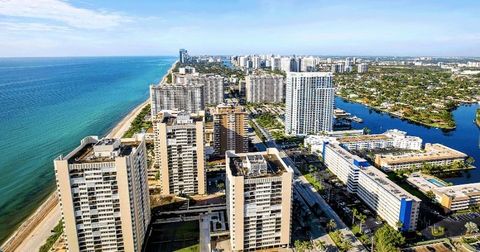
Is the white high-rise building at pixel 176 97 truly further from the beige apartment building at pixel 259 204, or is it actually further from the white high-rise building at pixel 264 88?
the beige apartment building at pixel 259 204

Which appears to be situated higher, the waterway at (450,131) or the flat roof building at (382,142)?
the flat roof building at (382,142)

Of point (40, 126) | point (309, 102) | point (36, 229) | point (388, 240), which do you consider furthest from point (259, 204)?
point (40, 126)

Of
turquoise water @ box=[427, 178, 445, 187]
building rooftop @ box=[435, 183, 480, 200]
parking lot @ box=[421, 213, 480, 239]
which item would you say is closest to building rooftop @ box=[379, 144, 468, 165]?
turquoise water @ box=[427, 178, 445, 187]

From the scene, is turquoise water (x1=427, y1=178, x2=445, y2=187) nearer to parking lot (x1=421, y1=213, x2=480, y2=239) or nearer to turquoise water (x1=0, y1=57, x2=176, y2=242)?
parking lot (x1=421, y1=213, x2=480, y2=239)

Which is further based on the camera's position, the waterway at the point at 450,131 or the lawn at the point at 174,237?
the waterway at the point at 450,131

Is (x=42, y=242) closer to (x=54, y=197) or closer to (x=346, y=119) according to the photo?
(x=54, y=197)

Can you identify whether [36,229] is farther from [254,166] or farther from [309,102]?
[309,102]

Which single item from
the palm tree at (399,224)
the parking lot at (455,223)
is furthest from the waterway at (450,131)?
the palm tree at (399,224)

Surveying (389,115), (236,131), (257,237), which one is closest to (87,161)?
(257,237)

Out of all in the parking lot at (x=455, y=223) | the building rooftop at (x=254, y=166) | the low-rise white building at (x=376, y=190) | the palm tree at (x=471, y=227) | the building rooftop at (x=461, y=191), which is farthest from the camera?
the building rooftop at (x=461, y=191)
